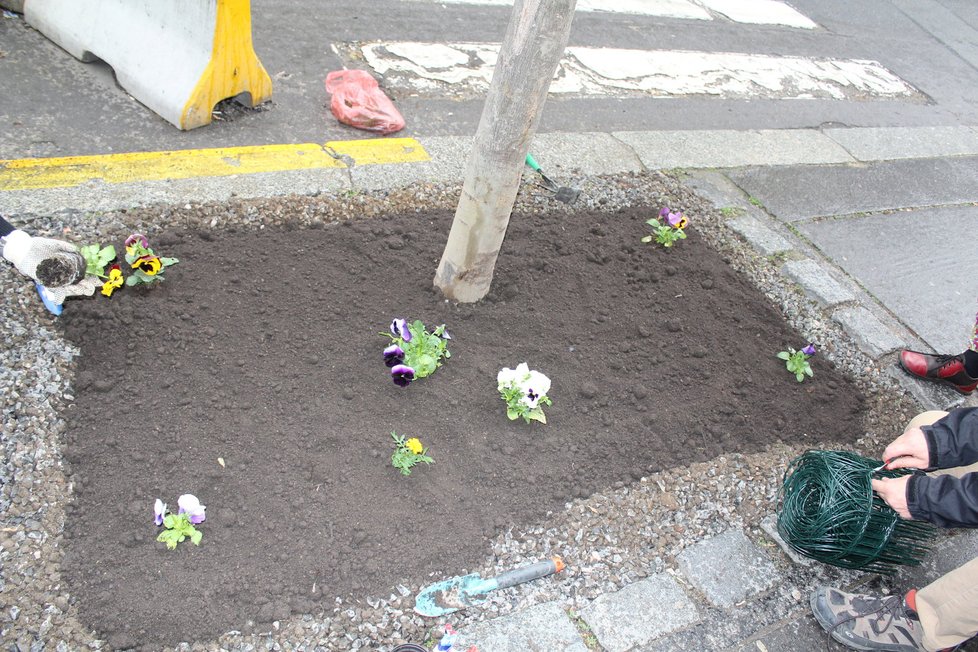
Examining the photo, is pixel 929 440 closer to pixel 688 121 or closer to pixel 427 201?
pixel 427 201

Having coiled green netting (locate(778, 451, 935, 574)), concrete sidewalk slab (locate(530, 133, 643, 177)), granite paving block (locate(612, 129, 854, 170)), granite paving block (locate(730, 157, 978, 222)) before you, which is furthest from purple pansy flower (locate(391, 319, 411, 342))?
granite paving block (locate(730, 157, 978, 222))

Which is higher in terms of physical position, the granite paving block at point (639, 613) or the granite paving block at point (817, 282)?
the granite paving block at point (817, 282)

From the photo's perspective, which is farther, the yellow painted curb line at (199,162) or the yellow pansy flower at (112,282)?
the yellow painted curb line at (199,162)

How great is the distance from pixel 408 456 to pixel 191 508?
0.74 meters

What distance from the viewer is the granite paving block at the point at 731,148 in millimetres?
Answer: 4680

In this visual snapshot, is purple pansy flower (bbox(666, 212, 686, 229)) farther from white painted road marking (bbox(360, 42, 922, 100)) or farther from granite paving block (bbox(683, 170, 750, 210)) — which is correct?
white painted road marking (bbox(360, 42, 922, 100))

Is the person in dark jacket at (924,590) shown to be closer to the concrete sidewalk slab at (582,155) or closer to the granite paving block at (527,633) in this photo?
the granite paving block at (527,633)

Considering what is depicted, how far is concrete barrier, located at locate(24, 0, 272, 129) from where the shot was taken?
3799 mm

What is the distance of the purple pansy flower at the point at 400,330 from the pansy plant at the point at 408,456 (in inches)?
16.0

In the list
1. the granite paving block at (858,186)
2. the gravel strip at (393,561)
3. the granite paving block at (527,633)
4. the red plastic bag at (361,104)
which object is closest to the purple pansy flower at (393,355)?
the gravel strip at (393,561)

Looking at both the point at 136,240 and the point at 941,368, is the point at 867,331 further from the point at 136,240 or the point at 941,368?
the point at 136,240

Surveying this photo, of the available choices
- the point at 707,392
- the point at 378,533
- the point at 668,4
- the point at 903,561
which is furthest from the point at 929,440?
the point at 668,4

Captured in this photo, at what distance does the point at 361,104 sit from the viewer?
4.29 meters

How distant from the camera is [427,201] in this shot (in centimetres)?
376
